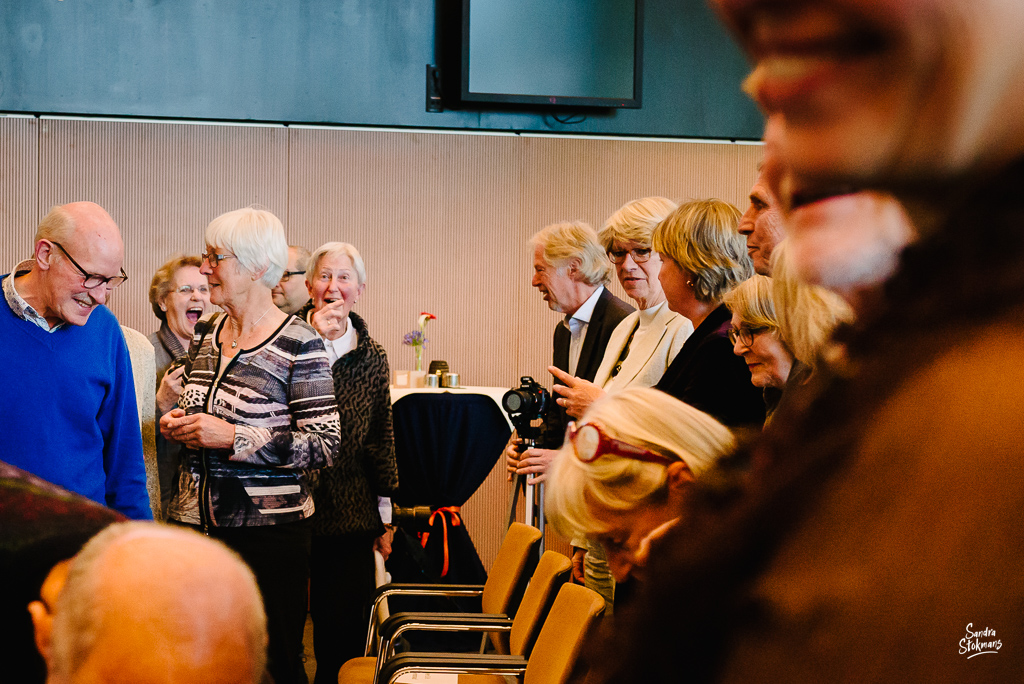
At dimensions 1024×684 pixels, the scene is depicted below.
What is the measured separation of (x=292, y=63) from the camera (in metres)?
5.79

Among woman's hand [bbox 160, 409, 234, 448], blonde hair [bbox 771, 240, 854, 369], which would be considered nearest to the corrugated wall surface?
woman's hand [bbox 160, 409, 234, 448]

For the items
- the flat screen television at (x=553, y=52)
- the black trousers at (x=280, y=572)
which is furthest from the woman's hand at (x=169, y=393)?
the flat screen television at (x=553, y=52)

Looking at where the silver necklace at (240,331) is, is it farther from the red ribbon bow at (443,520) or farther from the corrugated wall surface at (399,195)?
the corrugated wall surface at (399,195)

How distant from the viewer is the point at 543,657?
2.12 metres

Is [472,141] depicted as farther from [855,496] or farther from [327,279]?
[855,496]

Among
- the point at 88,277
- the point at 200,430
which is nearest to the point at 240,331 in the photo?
the point at 200,430

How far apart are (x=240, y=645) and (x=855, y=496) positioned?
542mm

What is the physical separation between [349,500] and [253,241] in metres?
1.04

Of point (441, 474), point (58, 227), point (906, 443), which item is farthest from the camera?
point (441, 474)

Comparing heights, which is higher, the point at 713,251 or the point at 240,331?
the point at 713,251

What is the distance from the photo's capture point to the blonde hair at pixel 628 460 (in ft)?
4.00

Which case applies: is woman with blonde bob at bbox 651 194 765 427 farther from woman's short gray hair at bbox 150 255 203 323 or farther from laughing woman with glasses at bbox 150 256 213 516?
woman's short gray hair at bbox 150 255 203 323

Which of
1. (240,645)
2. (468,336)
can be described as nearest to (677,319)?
(240,645)

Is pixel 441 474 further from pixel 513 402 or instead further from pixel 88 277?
pixel 88 277
